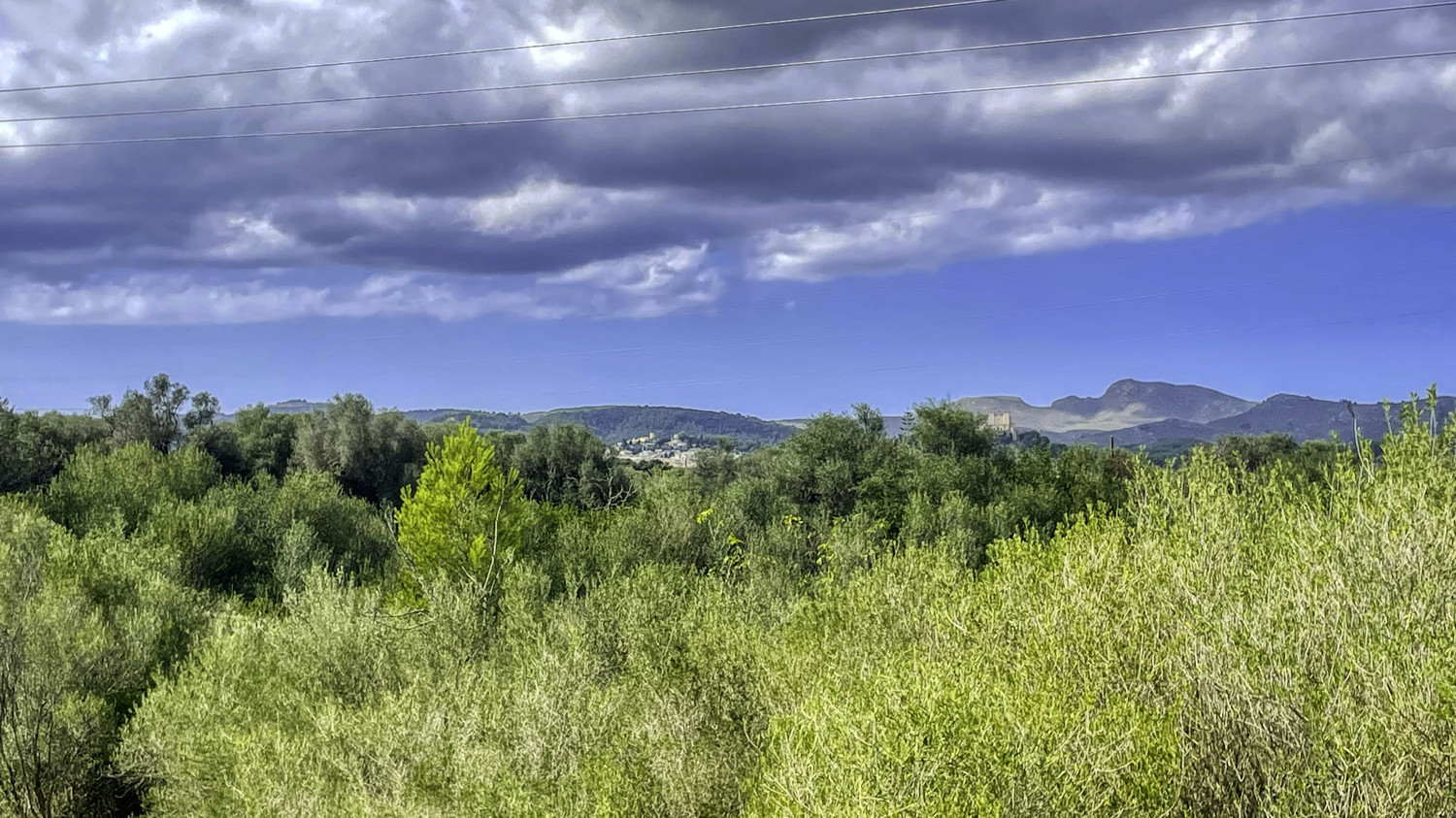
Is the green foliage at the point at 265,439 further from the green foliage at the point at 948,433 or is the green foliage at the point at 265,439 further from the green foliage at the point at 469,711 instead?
the green foliage at the point at 469,711

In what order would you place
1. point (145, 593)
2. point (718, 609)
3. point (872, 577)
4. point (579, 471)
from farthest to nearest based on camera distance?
point (579, 471) < point (145, 593) < point (718, 609) < point (872, 577)

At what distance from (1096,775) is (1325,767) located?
2.11 metres

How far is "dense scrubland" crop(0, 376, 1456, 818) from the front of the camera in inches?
415

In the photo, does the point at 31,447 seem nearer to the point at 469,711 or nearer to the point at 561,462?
the point at 561,462

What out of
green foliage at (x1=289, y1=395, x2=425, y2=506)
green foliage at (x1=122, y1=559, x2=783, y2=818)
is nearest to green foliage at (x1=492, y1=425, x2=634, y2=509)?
green foliage at (x1=289, y1=395, x2=425, y2=506)

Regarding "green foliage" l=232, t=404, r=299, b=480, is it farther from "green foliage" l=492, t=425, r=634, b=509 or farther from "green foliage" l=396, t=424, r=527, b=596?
"green foliage" l=396, t=424, r=527, b=596

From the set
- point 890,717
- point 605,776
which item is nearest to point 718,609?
point 605,776

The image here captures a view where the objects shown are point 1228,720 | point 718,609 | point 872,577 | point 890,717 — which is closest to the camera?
point 890,717

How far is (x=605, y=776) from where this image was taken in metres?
14.2

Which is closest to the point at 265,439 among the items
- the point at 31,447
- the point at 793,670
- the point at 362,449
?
the point at 362,449

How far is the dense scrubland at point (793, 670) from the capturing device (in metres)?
10.5

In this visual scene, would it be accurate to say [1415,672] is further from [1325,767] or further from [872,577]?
[872,577]

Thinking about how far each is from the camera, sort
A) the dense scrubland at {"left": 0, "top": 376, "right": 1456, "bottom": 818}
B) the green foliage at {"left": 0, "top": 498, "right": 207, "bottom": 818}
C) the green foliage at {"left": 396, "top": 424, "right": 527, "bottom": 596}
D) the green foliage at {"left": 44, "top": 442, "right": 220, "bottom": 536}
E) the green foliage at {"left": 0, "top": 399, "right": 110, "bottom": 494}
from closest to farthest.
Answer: the dense scrubland at {"left": 0, "top": 376, "right": 1456, "bottom": 818} < the green foliage at {"left": 0, "top": 498, "right": 207, "bottom": 818} < the green foliage at {"left": 396, "top": 424, "right": 527, "bottom": 596} < the green foliage at {"left": 44, "top": 442, "right": 220, "bottom": 536} < the green foliage at {"left": 0, "top": 399, "right": 110, "bottom": 494}

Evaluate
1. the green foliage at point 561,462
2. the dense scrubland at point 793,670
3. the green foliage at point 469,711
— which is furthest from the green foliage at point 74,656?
the green foliage at point 561,462
